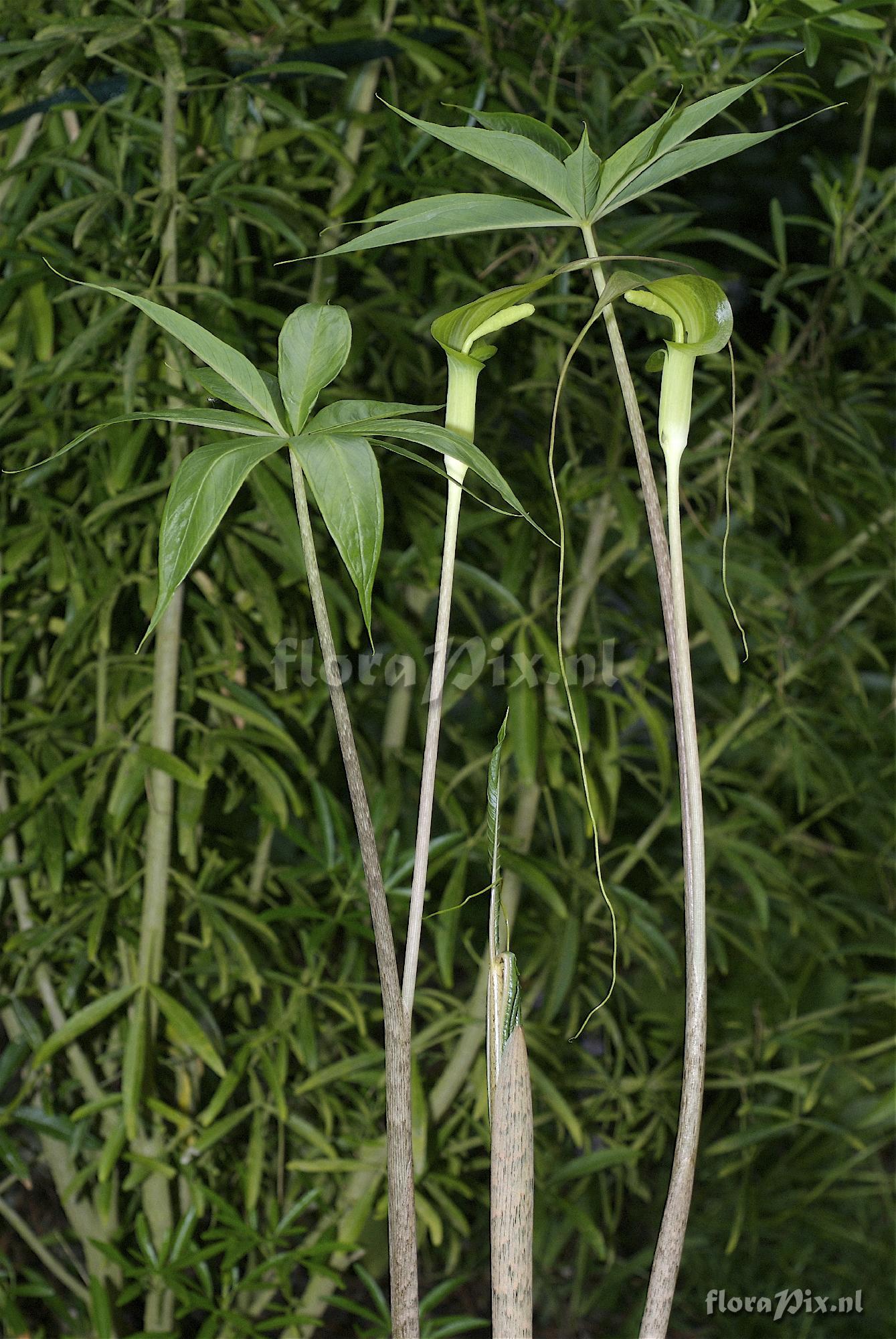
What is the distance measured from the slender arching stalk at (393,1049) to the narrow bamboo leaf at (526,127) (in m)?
0.13

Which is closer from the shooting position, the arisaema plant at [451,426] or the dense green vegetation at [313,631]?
the arisaema plant at [451,426]

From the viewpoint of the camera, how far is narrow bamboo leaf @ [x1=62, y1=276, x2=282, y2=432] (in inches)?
12.0

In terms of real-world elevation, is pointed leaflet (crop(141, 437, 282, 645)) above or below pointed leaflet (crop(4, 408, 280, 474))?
below

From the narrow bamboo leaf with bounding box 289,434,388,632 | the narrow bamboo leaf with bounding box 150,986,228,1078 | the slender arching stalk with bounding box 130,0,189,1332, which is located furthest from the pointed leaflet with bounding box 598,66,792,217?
the narrow bamboo leaf with bounding box 150,986,228,1078

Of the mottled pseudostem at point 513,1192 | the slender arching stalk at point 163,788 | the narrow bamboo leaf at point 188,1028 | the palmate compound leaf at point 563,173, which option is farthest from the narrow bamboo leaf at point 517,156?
the narrow bamboo leaf at point 188,1028

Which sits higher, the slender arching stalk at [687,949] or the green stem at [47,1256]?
the slender arching stalk at [687,949]

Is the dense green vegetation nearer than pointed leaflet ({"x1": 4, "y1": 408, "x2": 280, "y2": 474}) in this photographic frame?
No

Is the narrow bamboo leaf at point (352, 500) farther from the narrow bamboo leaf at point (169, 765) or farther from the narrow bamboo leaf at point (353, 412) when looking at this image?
the narrow bamboo leaf at point (169, 765)

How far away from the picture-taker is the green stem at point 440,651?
345 mm

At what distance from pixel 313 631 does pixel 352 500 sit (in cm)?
59

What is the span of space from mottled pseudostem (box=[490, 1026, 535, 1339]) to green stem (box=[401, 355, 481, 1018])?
38 mm

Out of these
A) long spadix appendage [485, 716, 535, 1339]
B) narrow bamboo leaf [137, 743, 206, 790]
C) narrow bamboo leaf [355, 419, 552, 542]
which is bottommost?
long spadix appendage [485, 716, 535, 1339]

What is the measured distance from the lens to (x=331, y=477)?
0.29 meters

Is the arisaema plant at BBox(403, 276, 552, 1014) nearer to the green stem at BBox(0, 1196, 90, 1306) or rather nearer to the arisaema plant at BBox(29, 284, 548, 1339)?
the arisaema plant at BBox(29, 284, 548, 1339)
